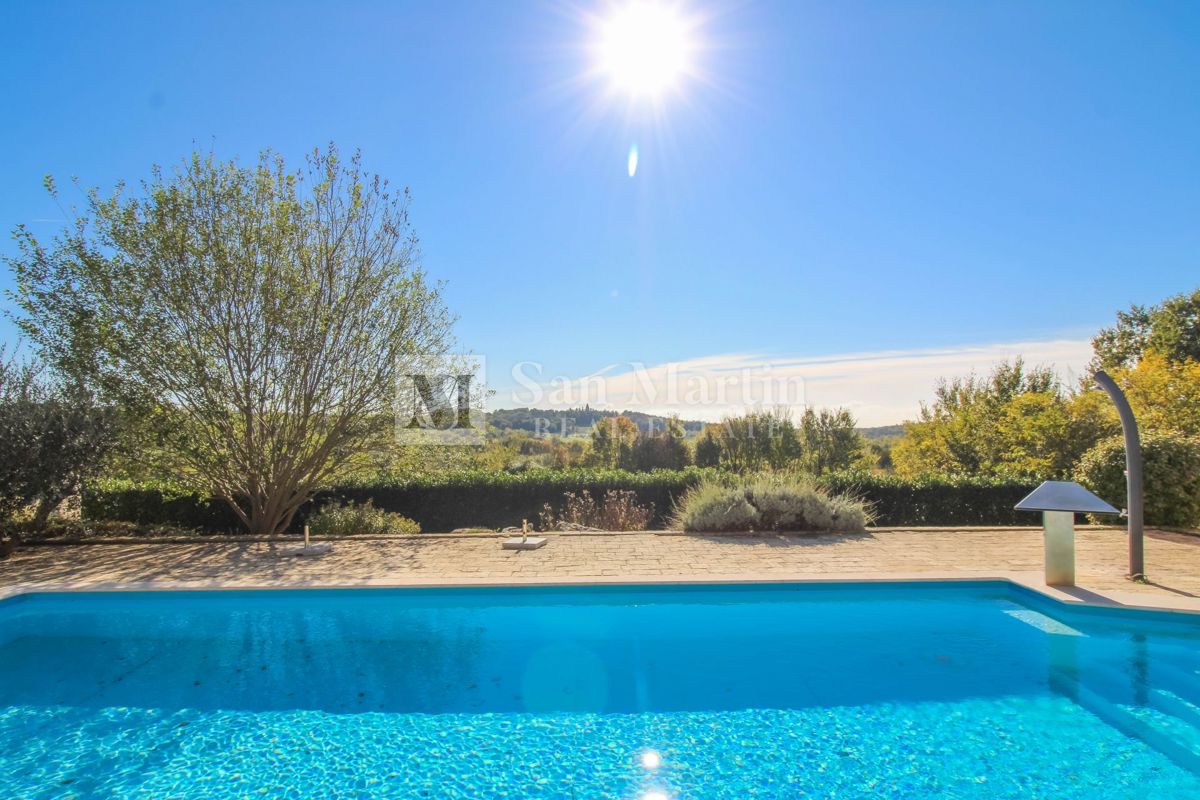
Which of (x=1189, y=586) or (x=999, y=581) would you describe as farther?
(x=999, y=581)

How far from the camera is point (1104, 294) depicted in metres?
14.8

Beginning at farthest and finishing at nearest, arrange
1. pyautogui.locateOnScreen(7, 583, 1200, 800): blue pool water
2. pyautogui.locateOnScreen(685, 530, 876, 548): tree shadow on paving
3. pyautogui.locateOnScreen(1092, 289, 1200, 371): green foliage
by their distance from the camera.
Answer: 1. pyautogui.locateOnScreen(1092, 289, 1200, 371): green foliage
2. pyautogui.locateOnScreen(685, 530, 876, 548): tree shadow on paving
3. pyautogui.locateOnScreen(7, 583, 1200, 800): blue pool water

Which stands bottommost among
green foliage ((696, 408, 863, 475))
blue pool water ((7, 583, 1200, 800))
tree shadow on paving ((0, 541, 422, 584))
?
blue pool water ((7, 583, 1200, 800))

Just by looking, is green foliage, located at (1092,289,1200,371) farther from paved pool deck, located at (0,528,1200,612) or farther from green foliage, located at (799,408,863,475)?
paved pool deck, located at (0,528,1200,612)

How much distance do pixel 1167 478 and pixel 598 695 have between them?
8948mm

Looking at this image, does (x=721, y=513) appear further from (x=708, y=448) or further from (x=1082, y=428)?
(x=708, y=448)

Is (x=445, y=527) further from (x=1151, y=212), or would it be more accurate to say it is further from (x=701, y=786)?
(x=1151, y=212)

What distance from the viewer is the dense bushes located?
10531 mm

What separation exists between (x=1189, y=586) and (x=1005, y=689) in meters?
2.71

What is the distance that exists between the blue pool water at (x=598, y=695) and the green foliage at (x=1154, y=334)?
23574 millimetres

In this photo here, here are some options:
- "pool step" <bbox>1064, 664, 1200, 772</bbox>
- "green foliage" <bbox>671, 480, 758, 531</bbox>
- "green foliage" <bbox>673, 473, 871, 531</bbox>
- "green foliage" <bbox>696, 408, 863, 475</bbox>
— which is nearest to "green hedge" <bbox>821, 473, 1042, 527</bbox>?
"green foliage" <bbox>673, 473, 871, 531</bbox>

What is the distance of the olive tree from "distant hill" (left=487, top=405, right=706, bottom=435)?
2287 cm

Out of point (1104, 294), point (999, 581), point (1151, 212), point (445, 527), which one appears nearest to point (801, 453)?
point (1104, 294)

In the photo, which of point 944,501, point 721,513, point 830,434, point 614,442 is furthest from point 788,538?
point 614,442
